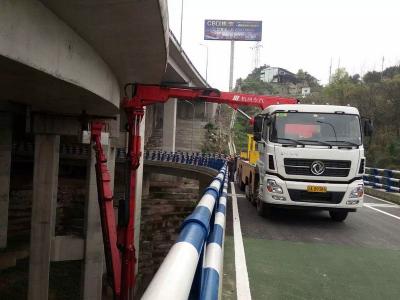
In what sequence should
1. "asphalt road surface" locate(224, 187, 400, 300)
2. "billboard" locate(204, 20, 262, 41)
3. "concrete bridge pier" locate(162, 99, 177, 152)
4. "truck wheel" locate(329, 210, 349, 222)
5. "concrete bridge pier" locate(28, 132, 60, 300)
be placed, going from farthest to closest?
"billboard" locate(204, 20, 262, 41) → "concrete bridge pier" locate(162, 99, 177, 152) → "concrete bridge pier" locate(28, 132, 60, 300) → "truck wheel" locate(329, 210, 349, 222) → "asphalt road surface" locate(224, 187, 400, 300)

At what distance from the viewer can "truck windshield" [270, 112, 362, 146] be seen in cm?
959

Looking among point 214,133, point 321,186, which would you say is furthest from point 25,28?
point 214,133

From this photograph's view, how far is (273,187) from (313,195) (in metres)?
0.89

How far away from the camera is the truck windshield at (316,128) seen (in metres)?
9.59

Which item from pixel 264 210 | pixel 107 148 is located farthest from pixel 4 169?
pixel 264 210

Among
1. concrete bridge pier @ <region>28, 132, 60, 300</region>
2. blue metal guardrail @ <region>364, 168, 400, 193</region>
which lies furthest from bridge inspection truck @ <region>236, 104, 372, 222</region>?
blue metal guardrail @ <region>364, 168, 400, 193</region>

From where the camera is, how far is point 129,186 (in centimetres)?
996

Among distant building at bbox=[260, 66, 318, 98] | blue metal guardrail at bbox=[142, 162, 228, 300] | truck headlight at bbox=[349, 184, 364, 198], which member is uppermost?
distant building at bbox=[260, 66, 318, 98]

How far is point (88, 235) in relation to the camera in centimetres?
1338

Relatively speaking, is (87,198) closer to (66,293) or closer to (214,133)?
(66,293)

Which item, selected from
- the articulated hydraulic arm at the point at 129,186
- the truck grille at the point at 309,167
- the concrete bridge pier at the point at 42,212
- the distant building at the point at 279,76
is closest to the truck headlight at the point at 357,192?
the truck grille at the point at 309,167

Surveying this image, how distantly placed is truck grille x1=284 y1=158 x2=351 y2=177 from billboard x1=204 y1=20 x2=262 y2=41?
194 ft

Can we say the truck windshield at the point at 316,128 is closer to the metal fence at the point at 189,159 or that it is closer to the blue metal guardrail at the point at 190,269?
the blue metal guardrail at the point at 190,269

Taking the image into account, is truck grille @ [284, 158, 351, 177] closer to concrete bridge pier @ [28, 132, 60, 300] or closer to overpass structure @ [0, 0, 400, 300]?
overpass structure @ [0, 0, 400, 300]
